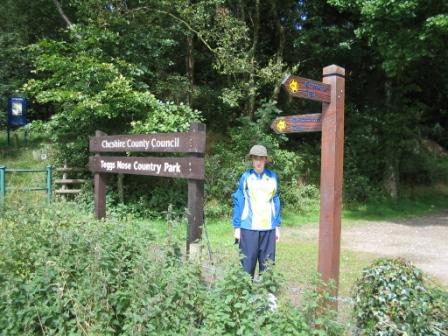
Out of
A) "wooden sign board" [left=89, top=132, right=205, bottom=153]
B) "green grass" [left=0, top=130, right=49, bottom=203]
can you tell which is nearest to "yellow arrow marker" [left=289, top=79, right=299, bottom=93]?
"wooden sign board" [left=89, top=132, right=205, bottom=153]

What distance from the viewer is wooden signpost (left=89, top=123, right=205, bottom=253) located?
6164 millimetres

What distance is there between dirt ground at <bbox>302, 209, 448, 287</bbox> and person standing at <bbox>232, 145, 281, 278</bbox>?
3.73 meters

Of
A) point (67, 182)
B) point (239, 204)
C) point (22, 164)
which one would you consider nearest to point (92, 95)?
point (67, 182)

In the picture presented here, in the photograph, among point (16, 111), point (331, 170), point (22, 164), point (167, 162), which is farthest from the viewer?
point (16, 111)

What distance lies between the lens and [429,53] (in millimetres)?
13508

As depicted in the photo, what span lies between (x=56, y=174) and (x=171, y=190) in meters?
3.73

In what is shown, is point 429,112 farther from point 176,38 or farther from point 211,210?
point 211,210

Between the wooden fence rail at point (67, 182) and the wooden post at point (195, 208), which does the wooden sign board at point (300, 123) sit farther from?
the wooden fence rail at point (67, 182)

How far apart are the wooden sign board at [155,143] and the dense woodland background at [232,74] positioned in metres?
Answer: 4.64

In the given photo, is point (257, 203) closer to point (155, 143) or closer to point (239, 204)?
point (239, 204)

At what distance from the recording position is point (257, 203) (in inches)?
214

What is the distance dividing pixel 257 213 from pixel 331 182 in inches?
44.2

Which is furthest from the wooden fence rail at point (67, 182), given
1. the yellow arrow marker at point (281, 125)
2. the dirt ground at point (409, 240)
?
the yellow arrow marker at point (281, 125)

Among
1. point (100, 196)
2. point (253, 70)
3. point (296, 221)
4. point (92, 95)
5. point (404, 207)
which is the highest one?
point (253, 70)
